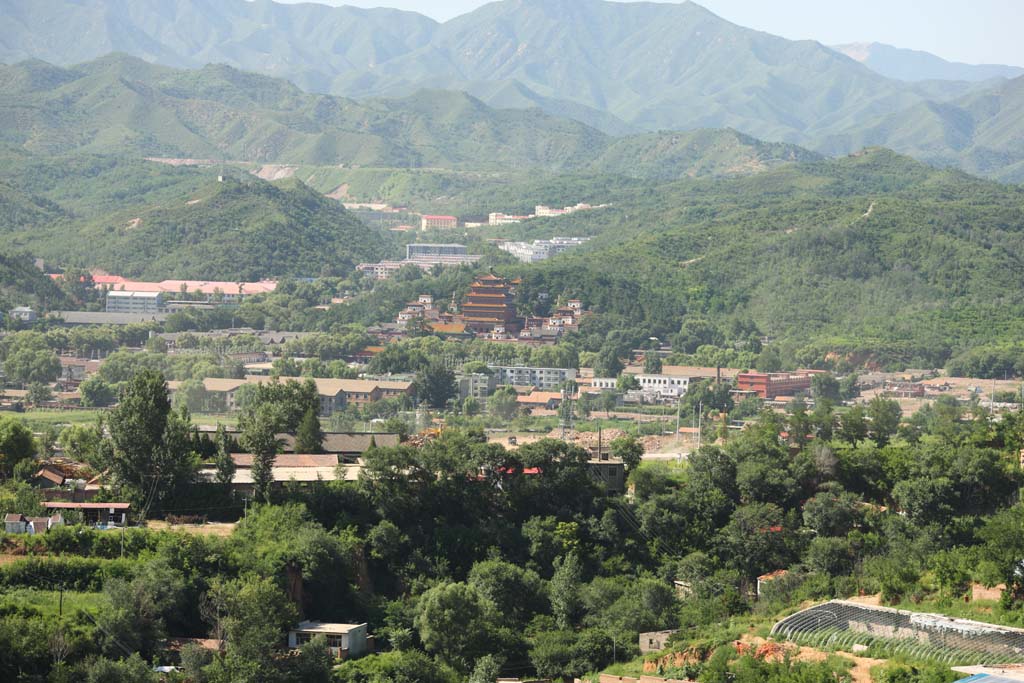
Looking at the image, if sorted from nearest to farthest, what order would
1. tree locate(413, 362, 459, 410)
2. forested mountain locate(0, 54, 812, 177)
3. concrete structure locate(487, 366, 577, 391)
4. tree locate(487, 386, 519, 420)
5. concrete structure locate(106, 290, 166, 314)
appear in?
1. tree locate(487, 386, 519, 420)
2. tree locate(413, 362, 459, 410)
3. concrete structure locate(487, 366, 577, 391)
4. concrete structure locate(106, 290, 166, 314)
5. forested mountain locate(0, 54, 812, 177)

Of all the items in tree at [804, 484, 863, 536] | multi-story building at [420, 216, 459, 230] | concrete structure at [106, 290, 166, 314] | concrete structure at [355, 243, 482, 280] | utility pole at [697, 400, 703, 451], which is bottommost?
tree at [804, 484, 863, 536]

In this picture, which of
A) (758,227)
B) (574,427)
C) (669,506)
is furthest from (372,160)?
(669,506)

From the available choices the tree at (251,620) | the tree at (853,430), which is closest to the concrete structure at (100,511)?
the tree at (251,620)

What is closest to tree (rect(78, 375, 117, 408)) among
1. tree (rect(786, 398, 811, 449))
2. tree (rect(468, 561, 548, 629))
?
tree (rect(786, 398, 811, 449))

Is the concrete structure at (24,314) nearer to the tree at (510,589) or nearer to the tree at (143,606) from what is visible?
the tree at (510,589)

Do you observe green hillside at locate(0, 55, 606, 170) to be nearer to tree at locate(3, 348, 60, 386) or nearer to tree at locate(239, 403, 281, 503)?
tree at locate(3, 348, 60, 386)

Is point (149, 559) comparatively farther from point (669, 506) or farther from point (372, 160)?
point (372, 160)

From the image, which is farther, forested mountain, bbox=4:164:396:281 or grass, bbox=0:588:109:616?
forested mountain, bbox=4:164:396:281
